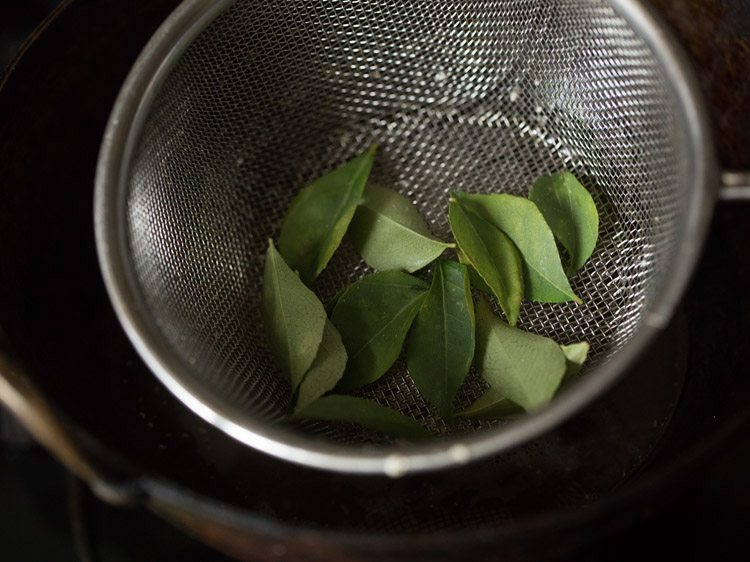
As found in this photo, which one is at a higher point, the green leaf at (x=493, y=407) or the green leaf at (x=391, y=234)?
the green leaf at (x=391, y=234)

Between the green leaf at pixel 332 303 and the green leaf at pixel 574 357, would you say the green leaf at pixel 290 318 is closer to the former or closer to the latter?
the green leaf at pixel 332 303

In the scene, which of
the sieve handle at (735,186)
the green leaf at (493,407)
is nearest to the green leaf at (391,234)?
the green leaf at (493,407)

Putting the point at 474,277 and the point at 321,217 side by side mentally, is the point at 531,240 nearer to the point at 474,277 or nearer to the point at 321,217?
the point at 474,277

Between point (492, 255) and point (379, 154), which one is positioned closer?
point (492, 255)

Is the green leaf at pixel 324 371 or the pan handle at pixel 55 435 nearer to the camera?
the pan handle at pixel 55 435

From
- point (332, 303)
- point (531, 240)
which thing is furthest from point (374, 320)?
point (531, 240)
